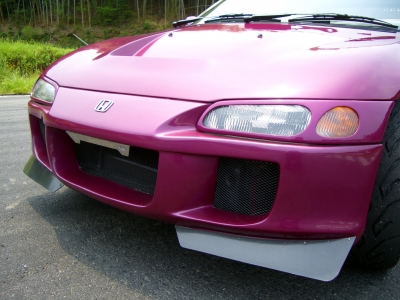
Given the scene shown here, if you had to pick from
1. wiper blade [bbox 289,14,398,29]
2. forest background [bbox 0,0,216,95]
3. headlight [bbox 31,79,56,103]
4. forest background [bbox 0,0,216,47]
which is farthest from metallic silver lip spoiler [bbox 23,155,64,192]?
forest background [bbox 0,0,216,47]

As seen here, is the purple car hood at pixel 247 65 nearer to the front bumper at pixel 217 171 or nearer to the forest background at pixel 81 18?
the front bumper at pixel 217 171

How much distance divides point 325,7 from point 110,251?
5.51 feet

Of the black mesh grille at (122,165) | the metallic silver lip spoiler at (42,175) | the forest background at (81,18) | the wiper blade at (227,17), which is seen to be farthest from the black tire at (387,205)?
the forest background at (81,18)

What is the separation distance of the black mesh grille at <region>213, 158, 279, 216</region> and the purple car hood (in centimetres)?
23

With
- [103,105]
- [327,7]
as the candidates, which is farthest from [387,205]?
[327,7]

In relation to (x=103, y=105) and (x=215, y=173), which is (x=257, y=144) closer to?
(x=215, y=173)

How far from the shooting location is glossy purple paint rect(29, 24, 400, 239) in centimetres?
121

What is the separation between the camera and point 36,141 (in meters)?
1.93

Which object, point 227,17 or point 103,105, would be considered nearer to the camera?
point 103,105

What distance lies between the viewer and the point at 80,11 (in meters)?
39.5

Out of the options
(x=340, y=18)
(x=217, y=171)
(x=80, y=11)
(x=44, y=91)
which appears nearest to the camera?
(x=217, y=171)

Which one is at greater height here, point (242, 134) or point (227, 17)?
point (227, 17)

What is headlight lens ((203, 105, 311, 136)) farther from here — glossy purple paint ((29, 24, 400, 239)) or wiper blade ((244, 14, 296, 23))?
wiper blade ((244, 14, 296, 23))

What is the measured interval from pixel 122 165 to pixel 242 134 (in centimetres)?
56
